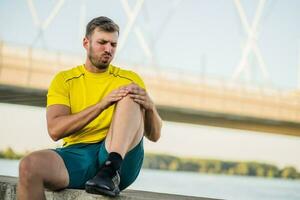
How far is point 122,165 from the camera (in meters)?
2.74

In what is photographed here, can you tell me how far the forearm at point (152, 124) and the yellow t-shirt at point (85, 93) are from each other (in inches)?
6.2

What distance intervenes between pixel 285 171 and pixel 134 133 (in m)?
38.9

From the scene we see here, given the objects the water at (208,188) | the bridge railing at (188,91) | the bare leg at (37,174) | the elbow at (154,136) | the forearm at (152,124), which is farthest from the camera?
the bridge railing at (188,91)

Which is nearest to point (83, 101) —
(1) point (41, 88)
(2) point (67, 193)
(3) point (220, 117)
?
(2) point (67, 193)

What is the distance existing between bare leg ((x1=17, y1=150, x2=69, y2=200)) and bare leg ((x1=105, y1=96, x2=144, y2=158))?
0.24m

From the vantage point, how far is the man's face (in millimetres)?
2793

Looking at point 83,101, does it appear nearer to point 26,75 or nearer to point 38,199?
point 38,199

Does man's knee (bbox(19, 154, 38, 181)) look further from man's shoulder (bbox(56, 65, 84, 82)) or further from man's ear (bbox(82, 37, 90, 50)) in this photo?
man's ear (bbox(82, 37, 90, 50))

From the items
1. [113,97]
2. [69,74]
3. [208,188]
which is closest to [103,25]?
[69,74]

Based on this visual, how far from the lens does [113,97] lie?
2.62 meters

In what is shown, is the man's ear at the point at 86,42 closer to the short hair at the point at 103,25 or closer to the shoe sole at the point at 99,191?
the short hair at the point at 103,25

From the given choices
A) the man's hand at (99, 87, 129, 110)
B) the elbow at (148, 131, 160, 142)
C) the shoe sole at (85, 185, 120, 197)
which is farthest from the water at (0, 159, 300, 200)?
the shoe sole at (85, 185, 120, 197)

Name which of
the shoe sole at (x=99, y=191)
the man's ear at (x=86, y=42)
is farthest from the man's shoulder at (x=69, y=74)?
the shoe sole at (x=99, y=191)

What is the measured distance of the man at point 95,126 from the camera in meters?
2.46
